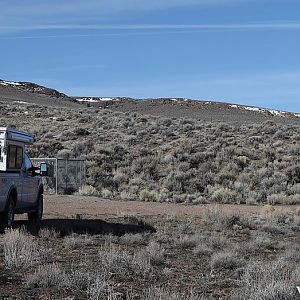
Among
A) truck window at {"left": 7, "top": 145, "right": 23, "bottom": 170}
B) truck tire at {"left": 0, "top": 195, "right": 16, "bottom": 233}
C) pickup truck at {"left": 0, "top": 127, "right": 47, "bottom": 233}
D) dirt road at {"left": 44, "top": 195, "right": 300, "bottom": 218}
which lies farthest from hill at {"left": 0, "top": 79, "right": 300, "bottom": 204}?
truck tire at {"left": 0, "top": 195, "right": 16, "bottom": 233}

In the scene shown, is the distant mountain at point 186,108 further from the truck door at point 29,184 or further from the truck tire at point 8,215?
the truck tire at point 8,215

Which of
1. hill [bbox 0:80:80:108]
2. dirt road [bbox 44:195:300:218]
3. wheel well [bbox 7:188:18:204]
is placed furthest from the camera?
hill [bbox 0:80:80:108]

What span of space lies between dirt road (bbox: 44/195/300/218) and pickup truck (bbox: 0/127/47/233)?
3222 mm

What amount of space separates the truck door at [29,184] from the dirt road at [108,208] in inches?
122

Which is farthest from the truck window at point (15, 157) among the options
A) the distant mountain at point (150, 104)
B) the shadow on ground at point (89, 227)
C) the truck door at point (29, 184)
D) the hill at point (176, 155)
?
the distant mountain at point (150, 104)

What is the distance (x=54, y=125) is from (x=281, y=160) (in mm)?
19304

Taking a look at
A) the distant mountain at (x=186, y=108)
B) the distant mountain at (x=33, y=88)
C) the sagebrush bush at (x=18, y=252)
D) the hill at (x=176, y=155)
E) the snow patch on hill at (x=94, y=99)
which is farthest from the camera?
the snow patch on hill at (x=94, y=99)

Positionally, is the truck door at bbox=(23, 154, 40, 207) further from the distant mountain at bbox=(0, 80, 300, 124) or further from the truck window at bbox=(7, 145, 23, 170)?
the distant mountain at bbox=(0, 80, 300, 124)

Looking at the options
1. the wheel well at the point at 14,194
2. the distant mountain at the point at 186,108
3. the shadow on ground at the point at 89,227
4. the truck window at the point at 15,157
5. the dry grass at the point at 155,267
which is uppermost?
the distant mountain at the point at 186,108

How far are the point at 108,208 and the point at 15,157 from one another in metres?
9.00

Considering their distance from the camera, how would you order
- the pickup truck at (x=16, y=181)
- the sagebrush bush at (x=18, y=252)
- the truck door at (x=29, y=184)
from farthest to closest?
the truck door at (x=29, y=184) < the pickup truck at (x=16, y=181) < the sagebrush bush at (x=18, y=252)

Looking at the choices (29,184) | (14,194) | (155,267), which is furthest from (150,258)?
(29,184)

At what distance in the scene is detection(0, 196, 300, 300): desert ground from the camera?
10352 millimetres

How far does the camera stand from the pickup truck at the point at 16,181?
53.5 feet
